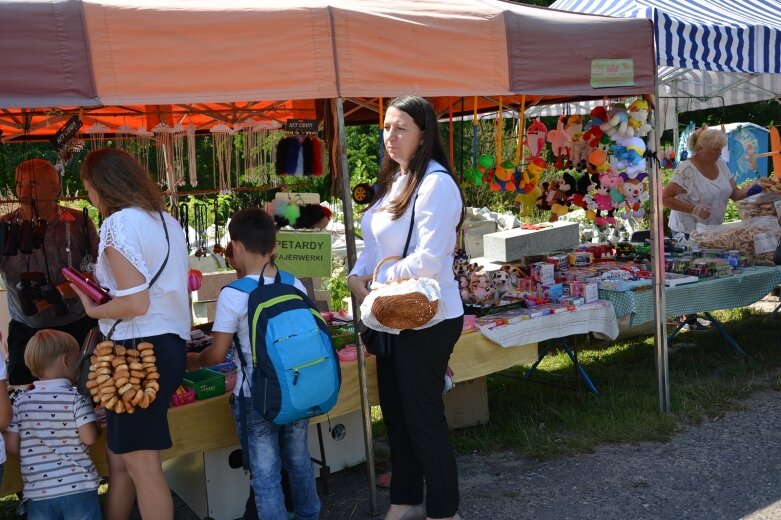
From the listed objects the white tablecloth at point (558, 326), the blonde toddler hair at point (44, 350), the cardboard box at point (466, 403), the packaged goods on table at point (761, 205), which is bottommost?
the cardboard box at point (466, 403)

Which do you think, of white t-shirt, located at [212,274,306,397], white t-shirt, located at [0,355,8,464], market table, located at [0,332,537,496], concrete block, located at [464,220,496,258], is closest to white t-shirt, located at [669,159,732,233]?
market table, located at [0,332,537,496]

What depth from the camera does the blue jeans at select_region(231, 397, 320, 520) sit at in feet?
9.67

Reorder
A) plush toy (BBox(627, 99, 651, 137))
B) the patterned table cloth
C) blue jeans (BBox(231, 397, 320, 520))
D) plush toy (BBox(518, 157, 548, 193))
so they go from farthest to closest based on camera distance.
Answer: plush toy (BBox(518, 157, 548, 193)), the patterned table cloth, plush toy (BBox(627, 99, 651, 137)), blue jeans (BBox(231, 397, 320, 520))

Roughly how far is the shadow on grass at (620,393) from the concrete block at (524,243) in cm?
80

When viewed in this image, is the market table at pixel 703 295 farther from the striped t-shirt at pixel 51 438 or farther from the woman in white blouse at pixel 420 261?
the striped t-shirt at pixel 51 438

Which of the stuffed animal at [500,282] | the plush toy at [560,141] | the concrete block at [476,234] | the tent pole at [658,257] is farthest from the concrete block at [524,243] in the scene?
the concrete block at [476,234]

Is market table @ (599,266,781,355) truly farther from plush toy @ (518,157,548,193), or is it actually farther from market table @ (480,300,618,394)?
plush toy @ (518,157,548,193)

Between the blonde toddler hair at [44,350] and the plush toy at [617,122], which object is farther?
the plush toy at [617,122]

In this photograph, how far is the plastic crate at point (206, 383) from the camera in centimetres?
330

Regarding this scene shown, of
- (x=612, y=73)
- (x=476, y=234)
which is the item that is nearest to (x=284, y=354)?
(x=612, y=73)

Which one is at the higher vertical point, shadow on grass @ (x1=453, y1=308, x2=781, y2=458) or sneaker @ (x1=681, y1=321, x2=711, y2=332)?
sneaker @ (x1=681, y1=321, x2=711, y2=332)

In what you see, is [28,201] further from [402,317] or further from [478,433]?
[478,433]

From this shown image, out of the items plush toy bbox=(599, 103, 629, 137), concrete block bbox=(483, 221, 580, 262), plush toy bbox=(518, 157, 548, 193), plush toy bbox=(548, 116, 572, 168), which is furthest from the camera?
concrete block bbox=(483, 221, 580, 262)

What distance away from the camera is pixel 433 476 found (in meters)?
2.99
